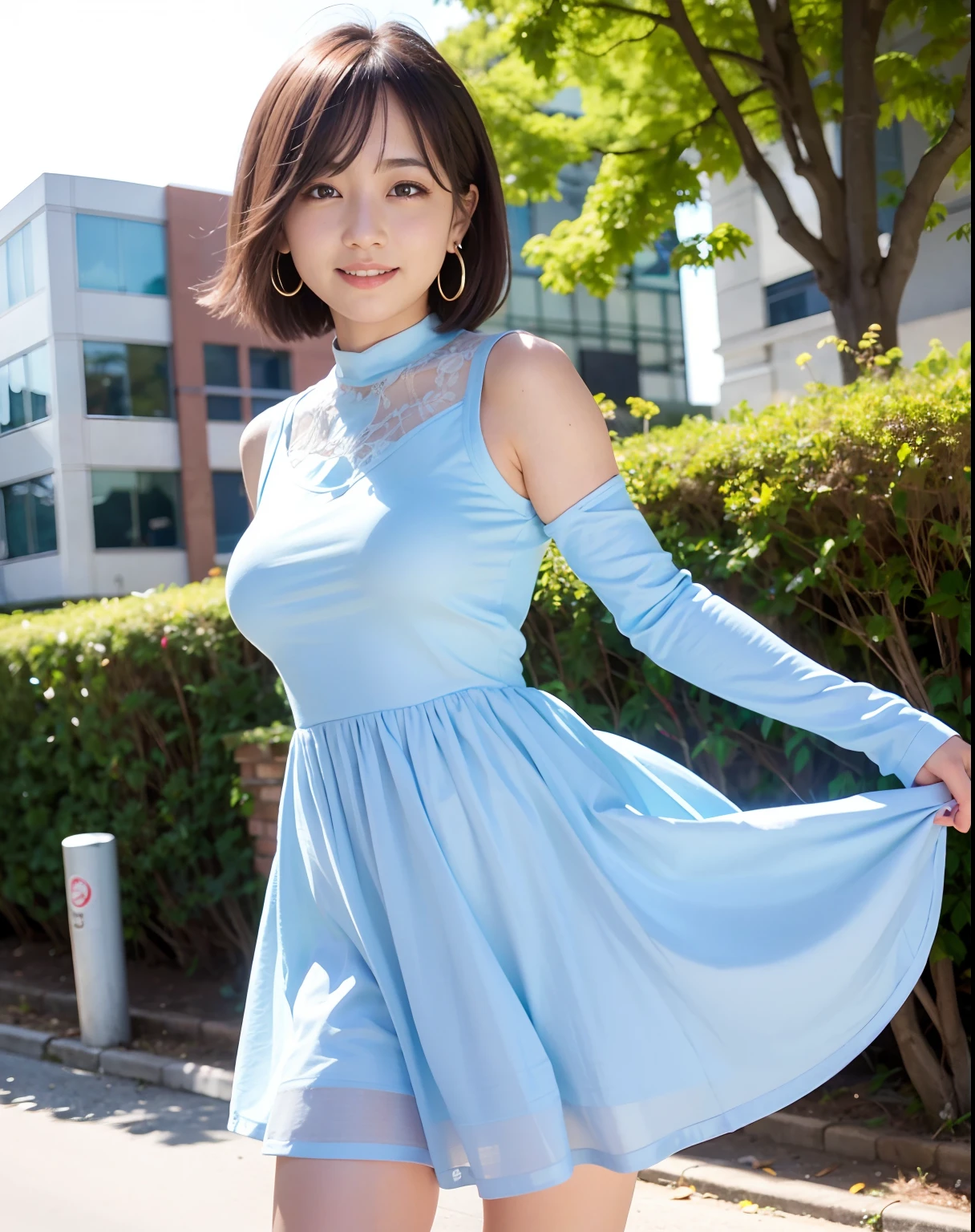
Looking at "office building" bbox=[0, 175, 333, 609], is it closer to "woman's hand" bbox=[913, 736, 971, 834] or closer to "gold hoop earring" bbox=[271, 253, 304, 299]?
"gold hoop earring" bbox=[271, 253, 304, 299]

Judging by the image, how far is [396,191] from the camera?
79.0 inches

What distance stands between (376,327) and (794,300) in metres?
12.6

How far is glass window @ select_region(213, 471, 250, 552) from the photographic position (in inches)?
182

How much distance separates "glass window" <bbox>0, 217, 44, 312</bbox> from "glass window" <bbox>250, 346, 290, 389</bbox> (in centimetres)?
82

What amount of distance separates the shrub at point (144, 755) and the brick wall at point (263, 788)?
9 cm

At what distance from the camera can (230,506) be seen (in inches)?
187

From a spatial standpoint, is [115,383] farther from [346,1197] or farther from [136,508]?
[346,1197]

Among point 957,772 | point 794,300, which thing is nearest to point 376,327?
point 957,772

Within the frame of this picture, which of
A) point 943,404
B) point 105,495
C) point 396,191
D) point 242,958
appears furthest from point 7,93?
point 242,958

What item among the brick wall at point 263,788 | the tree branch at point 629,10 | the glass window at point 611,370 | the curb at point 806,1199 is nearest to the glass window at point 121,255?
the brick wall at point 263,788

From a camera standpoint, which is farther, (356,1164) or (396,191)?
(396,191)

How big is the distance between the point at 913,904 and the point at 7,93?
332 cm

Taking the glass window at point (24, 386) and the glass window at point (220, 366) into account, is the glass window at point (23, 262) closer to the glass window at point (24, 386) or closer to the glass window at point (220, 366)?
the glass window at point (24, 386)

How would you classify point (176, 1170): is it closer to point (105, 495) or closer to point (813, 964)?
point (105, 495)
